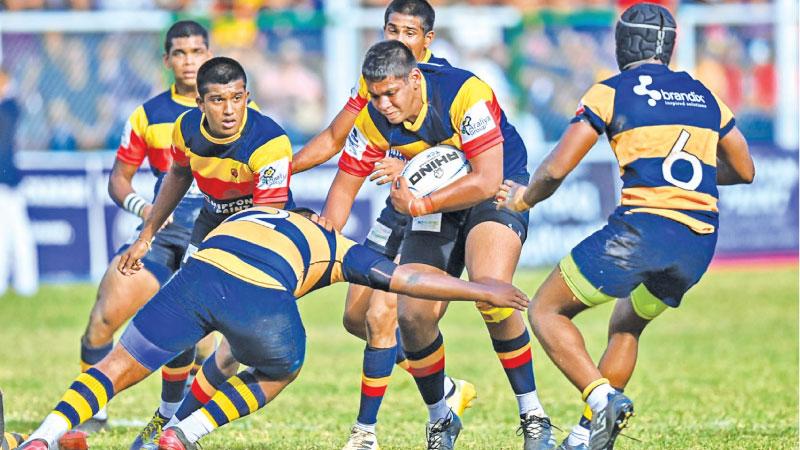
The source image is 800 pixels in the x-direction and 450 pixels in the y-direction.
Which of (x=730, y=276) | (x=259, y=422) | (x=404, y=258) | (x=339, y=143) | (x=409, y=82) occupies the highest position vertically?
(x=409, y=82)

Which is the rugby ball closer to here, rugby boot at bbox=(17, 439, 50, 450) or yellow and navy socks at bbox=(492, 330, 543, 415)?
yellow and navy socks at bbox=(492, 330, 543, 415)

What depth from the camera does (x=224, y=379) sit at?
709cm

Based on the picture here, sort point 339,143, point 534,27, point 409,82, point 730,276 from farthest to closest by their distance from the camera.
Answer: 1. point 534,27
2. point 730,276
3. point 339,143
4. point 409,82

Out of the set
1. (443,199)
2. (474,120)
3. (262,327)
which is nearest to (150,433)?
(262,327)

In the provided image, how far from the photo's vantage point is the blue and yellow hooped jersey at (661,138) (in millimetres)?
6375

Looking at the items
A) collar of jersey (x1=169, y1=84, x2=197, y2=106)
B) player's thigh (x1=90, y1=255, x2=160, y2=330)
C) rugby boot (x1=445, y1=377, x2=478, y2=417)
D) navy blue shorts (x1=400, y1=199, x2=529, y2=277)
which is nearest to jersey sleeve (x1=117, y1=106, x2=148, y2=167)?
collar of jersey (x1=169, y1=84, x2=197, y2=106)

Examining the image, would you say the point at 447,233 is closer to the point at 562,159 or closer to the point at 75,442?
the point at 562,159

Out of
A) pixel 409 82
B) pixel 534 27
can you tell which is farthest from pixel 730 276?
pixel 409 82

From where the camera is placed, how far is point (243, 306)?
6.14 meters

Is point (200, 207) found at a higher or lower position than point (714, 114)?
lower

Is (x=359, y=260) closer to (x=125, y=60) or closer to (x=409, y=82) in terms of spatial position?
(x=409, y=82)

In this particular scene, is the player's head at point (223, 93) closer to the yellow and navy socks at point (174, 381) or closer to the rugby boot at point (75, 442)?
the yellow and navy socks at point (174, 381)

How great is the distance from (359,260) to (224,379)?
117 centimetres

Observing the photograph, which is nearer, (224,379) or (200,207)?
(224,379)
